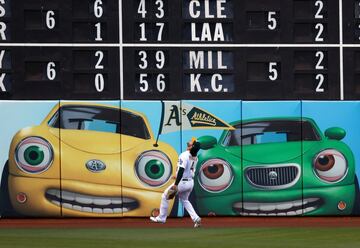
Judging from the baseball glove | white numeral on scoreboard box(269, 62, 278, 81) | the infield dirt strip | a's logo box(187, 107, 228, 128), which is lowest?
the infield dirt strip

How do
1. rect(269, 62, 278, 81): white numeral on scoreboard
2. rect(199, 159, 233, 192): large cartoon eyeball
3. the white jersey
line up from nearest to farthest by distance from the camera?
the white jersey
rect(269, 62, 278, 81): white numeral on scoreboard
rect(199, 159, 233, 192): large cartoon eyeball

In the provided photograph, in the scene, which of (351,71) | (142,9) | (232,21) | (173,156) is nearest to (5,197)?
(173,156)

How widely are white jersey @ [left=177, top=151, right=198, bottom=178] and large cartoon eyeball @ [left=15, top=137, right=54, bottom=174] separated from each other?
3.30 m

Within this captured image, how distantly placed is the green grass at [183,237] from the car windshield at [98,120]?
9.70 ft

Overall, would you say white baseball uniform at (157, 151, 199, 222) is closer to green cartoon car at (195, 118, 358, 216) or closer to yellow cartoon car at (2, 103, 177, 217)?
yellow cartoon car at (2, 103, 177, 217)

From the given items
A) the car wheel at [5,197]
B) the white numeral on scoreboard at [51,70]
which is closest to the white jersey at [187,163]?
the white numeral on scoreboard at [51,70]

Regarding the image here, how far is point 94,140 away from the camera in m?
18.5

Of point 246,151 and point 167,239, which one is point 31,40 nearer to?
point 246,151

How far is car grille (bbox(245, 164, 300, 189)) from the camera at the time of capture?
18672mm

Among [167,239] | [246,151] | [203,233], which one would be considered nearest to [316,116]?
[246,151]

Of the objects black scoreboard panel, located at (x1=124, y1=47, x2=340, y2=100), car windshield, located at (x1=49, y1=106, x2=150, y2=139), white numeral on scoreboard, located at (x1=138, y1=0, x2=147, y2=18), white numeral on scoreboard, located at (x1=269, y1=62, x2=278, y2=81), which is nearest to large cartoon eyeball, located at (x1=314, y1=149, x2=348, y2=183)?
black scoreboard panel, located at (x1=124, y1=47, x2=340, y2=100)

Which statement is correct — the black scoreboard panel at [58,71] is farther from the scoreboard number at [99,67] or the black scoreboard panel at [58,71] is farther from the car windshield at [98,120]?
the car windshield at [98,120]

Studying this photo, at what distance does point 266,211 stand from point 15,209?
4593mm

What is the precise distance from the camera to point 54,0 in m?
17.6
